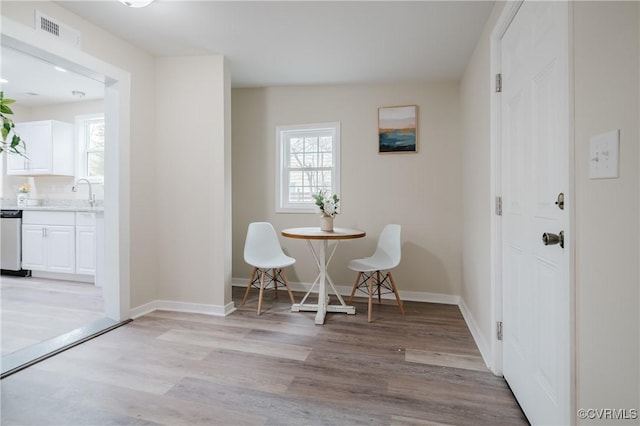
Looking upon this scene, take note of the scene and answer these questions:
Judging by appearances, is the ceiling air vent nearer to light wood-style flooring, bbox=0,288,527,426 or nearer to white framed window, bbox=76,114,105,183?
light wood-style flooring, bbox=0,288,527,426

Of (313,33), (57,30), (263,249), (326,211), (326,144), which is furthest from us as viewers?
(326,144)

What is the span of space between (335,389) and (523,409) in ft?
3.24

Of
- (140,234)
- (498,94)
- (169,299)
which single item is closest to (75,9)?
(140,234)

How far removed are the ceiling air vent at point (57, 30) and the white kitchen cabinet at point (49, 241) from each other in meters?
2.60

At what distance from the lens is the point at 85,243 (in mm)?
4062

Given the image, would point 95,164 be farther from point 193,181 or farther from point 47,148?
point 193,181

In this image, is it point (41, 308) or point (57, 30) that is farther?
point (41, 308)

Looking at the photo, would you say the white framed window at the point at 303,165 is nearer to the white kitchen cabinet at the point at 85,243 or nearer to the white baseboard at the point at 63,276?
the white kitchen cabinet at the point at 85,243

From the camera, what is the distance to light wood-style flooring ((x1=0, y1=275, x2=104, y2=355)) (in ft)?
8.21

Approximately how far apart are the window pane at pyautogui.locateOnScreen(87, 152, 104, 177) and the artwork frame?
4.07 metres

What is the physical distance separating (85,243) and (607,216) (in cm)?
502

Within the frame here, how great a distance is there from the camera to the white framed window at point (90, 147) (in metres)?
4.62

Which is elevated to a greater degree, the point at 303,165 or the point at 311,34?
the point at 311,34

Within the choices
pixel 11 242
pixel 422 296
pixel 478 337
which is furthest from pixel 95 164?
pixel 478 337
